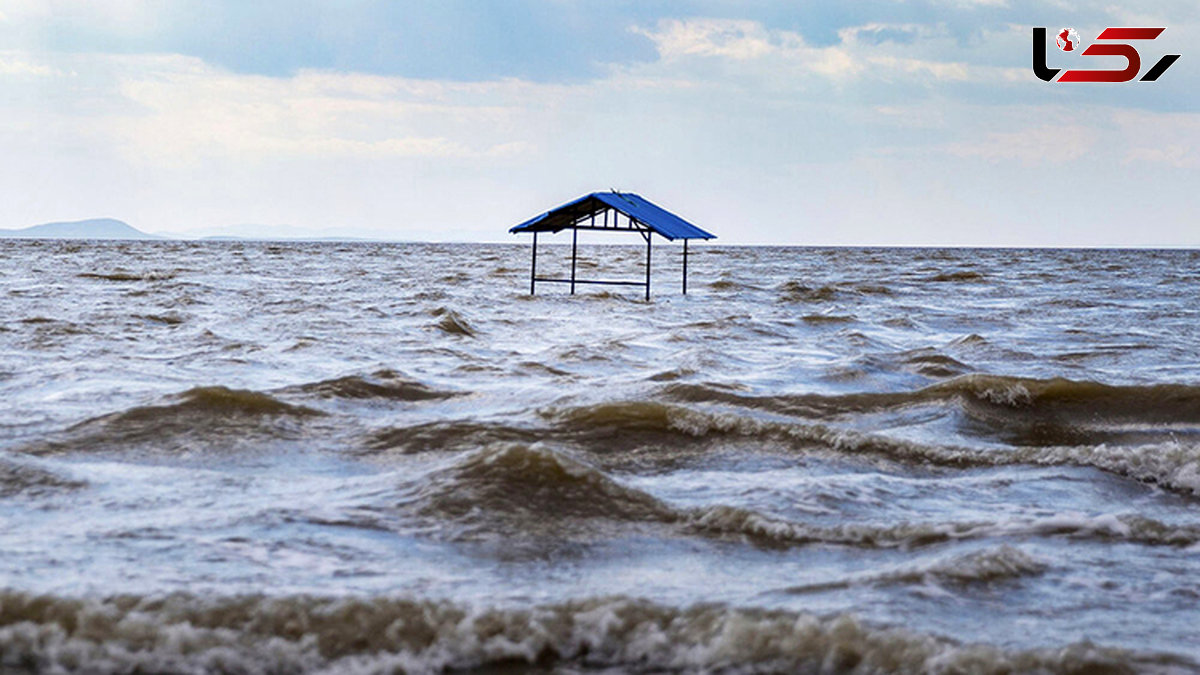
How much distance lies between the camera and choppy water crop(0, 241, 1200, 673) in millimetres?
4020

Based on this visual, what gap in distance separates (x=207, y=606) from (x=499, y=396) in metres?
6.05

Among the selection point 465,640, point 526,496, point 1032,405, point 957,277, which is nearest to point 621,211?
point 1032,405

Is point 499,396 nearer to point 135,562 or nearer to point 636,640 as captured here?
point 135,562

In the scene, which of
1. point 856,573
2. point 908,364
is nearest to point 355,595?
point 856,573

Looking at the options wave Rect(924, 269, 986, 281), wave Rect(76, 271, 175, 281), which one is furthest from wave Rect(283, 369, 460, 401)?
wave Rect(924, 269, 986, 281)

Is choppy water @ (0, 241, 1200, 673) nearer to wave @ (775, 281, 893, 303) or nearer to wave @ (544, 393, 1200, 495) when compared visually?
wave @ (544, 393, 1200, 495)

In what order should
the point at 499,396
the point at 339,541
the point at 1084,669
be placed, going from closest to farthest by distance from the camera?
the point at 1084,669 → the point at 339,541 → the point at 499,396

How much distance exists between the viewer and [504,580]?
4.71 metres

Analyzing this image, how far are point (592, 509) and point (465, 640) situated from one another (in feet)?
6.71

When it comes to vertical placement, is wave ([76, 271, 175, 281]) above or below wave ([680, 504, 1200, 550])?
below

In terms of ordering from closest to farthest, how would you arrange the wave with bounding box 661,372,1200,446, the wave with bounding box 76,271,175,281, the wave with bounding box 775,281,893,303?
the wave with bounding box 661,372,1200,446
the wave with bounding box 775,281,893,303
the wave with bounding box 76,271,175,281

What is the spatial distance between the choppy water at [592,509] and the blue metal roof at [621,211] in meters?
7.68

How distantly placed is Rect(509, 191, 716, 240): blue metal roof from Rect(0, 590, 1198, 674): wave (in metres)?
17.2

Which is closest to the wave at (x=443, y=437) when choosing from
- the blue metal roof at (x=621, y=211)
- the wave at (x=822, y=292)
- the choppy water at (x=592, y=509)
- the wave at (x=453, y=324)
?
the choppy water at (x=592, y=509)
